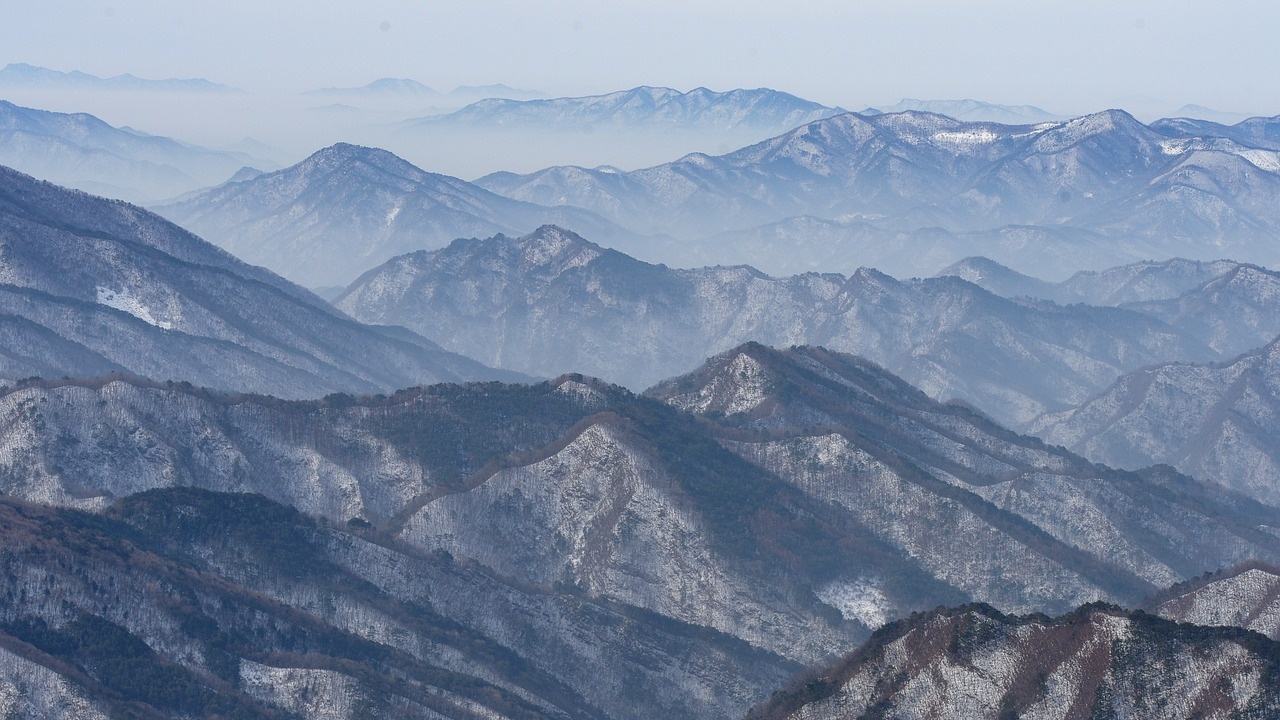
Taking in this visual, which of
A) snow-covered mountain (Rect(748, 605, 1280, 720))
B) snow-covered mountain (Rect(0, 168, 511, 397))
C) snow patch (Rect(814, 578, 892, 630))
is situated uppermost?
snow-covered mountain (Rect(748, 605, 1280, 720))

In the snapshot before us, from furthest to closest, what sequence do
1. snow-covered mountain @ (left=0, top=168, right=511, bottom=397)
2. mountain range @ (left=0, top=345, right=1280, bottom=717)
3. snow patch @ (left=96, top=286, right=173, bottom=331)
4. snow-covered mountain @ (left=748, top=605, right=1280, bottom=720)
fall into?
snow patch @ (left=96, top=286, right=173, bottom=331), snow-covered mountain @ (left=0, top=168, right=511, bottom=397), mountain range @ (left=0, top=345, right=1280, bottom=717), snow-covered mountain @ (left=748, top=605, right=1280, bottom=720)

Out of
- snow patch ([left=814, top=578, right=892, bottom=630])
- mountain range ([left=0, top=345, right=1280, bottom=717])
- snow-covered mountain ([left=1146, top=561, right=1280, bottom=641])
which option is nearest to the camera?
mountain range ([left=0, top=345, right=1280, bottom=717])

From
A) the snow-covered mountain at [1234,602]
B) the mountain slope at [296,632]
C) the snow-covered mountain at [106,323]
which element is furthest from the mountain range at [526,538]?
the snow-covered mountain at [106,323]

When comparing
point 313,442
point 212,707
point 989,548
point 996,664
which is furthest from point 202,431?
point 996,664

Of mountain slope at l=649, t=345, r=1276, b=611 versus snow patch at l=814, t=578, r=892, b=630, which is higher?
mountain slope at l=649, t=345, r=1276, b=611

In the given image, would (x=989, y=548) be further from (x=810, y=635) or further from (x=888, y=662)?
(x=888, y=662)

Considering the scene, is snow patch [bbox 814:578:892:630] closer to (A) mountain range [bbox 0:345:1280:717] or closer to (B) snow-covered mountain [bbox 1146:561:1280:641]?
(A) mountain range [bbox 0:345:1280:717]

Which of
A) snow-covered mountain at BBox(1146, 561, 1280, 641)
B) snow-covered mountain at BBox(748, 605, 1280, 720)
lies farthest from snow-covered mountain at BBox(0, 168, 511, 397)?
snow-covered mountain at BBox(1146, 561, 1280, 641)

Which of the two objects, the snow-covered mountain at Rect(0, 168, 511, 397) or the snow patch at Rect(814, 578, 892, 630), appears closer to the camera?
the snow patch at Rect(814, 578, 892, 630)
